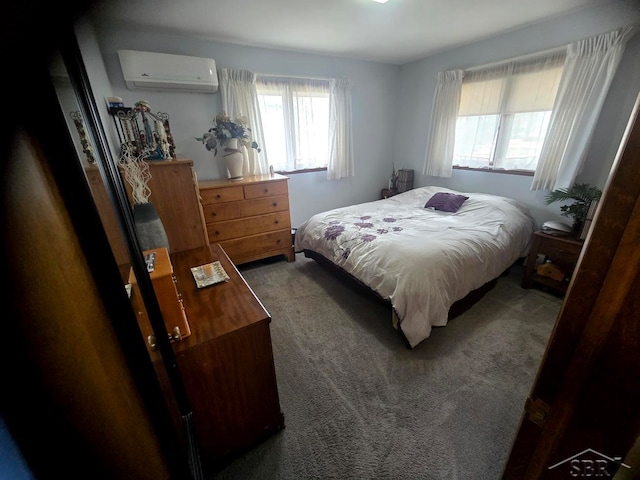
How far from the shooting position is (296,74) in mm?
3113

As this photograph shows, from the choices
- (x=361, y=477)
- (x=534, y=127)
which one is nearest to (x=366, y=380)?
(x=361, y=477)

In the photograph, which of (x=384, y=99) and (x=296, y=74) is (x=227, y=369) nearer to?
(x=296, y=74)

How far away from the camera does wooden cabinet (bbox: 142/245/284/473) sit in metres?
0.95

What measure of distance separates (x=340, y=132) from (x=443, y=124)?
1.32m

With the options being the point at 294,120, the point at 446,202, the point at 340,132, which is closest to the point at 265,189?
the point at 294,120

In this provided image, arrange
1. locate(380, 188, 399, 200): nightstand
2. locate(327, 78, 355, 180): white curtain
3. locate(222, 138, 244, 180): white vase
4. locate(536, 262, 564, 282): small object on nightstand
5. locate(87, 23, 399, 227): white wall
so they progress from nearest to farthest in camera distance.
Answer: locate(536, 262, 564, 282): small object on nightstand → locate(87, 23, 399, 227): white wall → locate(222, 138, 244, 180): white vase → locate(327, 78, 355, 180): white curtain → locate(380, 188, 399, 200): nightstand

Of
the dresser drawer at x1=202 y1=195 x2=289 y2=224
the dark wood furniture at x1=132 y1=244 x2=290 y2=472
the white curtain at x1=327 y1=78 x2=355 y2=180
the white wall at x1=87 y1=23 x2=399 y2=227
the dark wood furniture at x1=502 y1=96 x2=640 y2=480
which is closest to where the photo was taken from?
the dark wood furniture at x1=502 y1=96 x2=640 y2=480

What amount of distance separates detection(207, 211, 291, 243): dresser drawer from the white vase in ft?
1.66

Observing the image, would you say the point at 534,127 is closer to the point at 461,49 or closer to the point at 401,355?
the point at 461,49

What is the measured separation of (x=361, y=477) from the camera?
1110 millimetres

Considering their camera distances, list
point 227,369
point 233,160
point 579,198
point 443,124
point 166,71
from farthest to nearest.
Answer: point 443,124 < point 233,160 < point 166,71 < point 579,198 < point 227,369

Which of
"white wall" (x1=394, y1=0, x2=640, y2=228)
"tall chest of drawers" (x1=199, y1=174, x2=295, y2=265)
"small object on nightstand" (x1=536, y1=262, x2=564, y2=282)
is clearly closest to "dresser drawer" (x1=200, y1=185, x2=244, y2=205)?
"tall chest of drawers" (x1=199, y1=174, x2=295, y2=265)

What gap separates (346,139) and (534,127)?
210cm

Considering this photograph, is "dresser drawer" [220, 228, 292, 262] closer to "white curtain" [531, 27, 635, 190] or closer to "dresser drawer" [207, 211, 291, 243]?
"dresser drawer" [207, 211, 291, 243]
